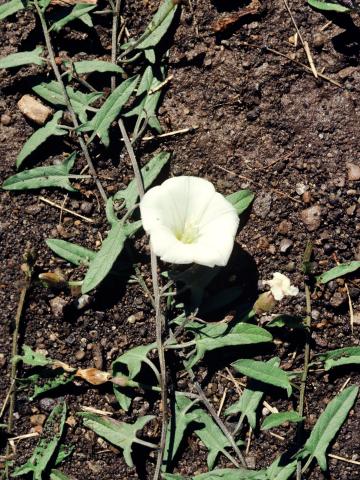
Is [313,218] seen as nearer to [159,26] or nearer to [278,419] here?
[278,419]

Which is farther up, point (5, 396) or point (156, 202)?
point (156, 202)

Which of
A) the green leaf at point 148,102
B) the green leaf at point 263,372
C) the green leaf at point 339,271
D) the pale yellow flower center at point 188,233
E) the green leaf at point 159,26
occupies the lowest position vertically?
the green leaf at point 263,372

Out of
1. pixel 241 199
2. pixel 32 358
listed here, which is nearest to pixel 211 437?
pixel 32 358

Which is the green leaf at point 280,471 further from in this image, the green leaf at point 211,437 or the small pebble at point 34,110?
the small pebble at point 34,110

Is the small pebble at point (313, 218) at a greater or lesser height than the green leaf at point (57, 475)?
greater

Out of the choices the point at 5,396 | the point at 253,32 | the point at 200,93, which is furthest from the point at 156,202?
the point at 5,396

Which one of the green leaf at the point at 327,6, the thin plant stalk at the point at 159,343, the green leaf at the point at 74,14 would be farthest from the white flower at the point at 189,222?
the green leaf at the point at 327,6

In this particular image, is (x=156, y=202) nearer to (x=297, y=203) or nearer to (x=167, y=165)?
(x=167, y=165)
